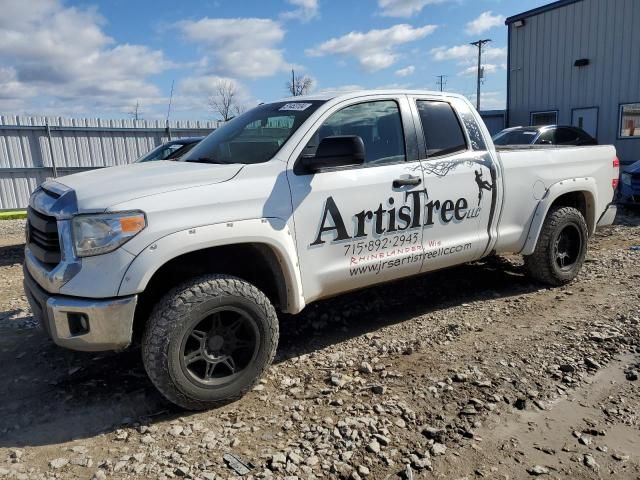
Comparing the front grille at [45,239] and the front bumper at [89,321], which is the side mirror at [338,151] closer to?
the front bumper at [89,321]

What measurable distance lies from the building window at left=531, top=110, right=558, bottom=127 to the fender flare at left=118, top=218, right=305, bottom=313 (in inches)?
642

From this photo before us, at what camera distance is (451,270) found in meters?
6.16

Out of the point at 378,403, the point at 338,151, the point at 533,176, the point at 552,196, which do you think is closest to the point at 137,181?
the point at 338,151

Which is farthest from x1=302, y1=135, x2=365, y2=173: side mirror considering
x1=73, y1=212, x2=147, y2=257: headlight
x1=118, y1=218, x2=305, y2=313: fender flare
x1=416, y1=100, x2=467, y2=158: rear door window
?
x1=73, y1=212, x2=147, y2=257: headlight

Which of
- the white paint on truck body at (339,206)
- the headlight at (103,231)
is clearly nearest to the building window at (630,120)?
the white paint on truck body at (339,206)

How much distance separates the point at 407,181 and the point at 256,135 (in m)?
1.20

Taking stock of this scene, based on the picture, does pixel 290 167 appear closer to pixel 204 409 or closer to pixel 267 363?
pixel 267 363

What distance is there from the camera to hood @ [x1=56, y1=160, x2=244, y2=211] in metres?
2.93

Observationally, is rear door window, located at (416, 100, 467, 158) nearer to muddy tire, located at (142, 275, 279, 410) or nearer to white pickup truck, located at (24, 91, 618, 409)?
white pickup truck, located at (24, 91, 618, 409)

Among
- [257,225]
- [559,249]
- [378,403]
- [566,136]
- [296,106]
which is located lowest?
[378,403]

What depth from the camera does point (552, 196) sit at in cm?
504

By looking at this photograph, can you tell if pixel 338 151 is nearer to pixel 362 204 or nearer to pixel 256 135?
pixel 362 204

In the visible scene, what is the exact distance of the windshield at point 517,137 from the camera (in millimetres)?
11469

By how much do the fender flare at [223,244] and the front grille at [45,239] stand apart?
1.79ft
